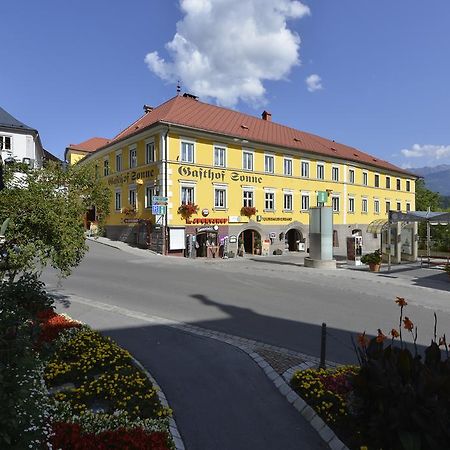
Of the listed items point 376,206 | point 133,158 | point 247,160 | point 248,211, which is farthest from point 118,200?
point 376,206

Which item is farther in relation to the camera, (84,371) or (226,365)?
(226,365)

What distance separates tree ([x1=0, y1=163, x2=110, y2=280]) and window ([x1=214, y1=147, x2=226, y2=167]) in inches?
868

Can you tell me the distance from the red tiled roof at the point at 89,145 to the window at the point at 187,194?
33.5 meters

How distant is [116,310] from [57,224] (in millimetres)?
4087

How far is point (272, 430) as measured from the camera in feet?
15.3

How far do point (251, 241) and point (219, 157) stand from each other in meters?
8.38

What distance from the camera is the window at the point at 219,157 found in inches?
1178

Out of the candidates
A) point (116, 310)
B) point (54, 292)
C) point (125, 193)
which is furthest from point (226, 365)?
point (125, 193)

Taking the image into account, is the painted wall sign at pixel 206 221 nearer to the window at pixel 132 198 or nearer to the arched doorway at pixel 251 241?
the arched doorway at pixel 251 241

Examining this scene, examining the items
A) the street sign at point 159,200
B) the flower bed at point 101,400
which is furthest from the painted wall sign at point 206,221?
the flower bed at point 101,400

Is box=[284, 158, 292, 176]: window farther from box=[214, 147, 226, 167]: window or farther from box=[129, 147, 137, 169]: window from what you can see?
box=[129, 147, 137, 169]: window

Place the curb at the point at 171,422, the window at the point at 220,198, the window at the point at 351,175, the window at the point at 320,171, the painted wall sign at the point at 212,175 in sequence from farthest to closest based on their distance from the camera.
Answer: the window at the point at 351,175
the window at the point at 320,171
the window at the point at 220,198
the painted wall sign at the point at 212,175
the curb at the point at 171,422

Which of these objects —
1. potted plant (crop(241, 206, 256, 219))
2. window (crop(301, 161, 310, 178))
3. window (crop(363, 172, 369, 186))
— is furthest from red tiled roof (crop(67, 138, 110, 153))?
window (crop(363, 172, 369, 186))

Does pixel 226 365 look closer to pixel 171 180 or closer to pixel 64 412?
pixel 64 412
